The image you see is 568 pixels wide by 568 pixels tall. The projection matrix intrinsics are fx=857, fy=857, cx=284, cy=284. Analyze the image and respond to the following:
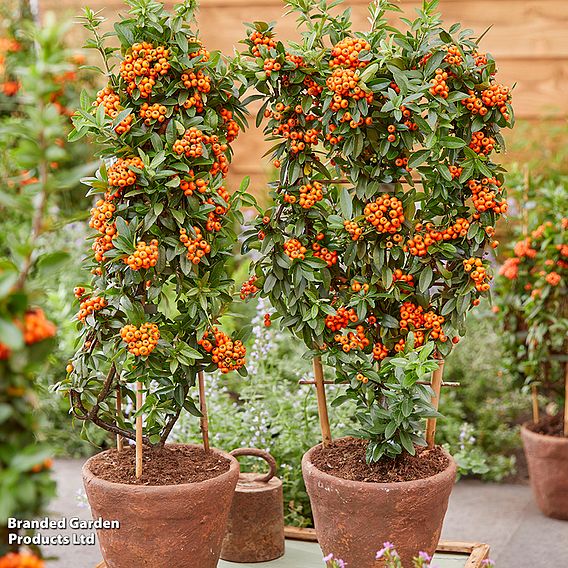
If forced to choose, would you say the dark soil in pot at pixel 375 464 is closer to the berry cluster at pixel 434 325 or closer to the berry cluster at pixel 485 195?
the berry cluster at pixel 434 325

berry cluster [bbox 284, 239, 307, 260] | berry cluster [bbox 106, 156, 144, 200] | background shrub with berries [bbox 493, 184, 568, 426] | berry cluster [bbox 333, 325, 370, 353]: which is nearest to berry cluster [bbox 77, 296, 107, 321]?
berry cluster [bbox 106, 156, 144, 200]

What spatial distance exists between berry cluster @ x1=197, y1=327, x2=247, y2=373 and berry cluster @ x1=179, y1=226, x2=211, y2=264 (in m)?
0.19

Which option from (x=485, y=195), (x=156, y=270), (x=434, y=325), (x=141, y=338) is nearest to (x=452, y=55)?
(x=485, y=195)

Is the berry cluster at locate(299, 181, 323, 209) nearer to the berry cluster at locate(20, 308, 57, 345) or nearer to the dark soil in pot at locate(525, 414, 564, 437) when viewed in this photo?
the berry cluster at locate(20, 308, 57, 345)

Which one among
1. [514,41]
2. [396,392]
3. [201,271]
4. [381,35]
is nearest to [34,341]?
[201,271]

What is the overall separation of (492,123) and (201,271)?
2.72ft

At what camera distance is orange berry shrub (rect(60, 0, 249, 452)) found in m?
2.02

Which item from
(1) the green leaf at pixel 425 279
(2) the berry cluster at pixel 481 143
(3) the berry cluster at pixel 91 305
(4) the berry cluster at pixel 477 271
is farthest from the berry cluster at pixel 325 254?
(3) the berry cluster at pixel 91 305

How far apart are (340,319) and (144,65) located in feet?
2.58

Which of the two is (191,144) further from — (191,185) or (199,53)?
(199,53)

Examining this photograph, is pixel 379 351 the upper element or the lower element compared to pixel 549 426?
upper

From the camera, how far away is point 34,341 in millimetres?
1201

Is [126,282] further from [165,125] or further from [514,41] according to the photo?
[514,41]

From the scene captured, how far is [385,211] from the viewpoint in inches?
83.7
